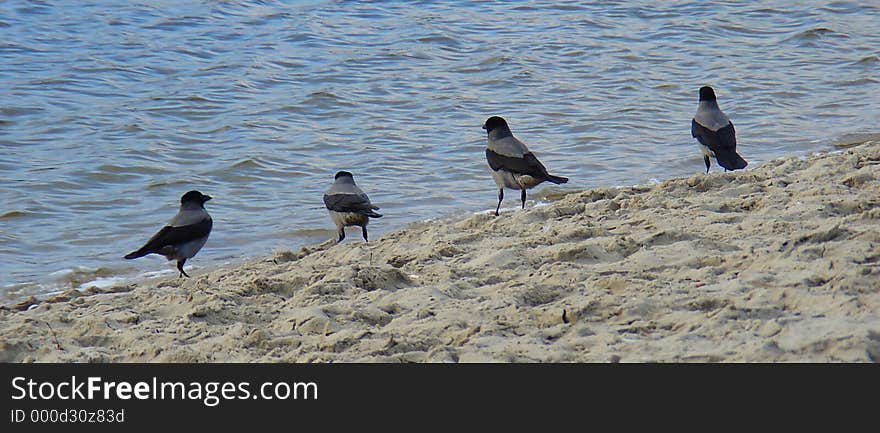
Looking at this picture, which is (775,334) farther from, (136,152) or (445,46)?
(445,46)

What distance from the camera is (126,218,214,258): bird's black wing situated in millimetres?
7168

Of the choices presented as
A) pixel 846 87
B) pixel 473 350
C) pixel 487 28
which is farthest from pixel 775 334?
pixel 487 28

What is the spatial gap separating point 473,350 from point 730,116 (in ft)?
28.6

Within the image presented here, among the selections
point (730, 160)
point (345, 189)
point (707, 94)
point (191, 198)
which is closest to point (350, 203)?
point (345, 189)

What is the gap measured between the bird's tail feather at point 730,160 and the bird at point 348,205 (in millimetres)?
2998

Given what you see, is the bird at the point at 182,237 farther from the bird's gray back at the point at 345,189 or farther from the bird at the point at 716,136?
the bird at the point at 716,136

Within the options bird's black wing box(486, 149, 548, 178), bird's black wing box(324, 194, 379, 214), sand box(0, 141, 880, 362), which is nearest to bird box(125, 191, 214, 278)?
sand box(0, 141, 880, 362)

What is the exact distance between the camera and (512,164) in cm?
861

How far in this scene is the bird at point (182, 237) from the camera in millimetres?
7191

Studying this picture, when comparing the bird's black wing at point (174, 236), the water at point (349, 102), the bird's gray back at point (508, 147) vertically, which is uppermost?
the bird's gray back at point (508, 147)

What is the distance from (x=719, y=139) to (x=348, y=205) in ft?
10.9

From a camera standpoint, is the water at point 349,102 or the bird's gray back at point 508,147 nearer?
the bird's gray back at point 508,147

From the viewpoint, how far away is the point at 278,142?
11.8 metres

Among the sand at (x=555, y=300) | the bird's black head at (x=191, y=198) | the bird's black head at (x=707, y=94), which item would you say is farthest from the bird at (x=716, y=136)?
the bird's black head at (x=191, y=198)
